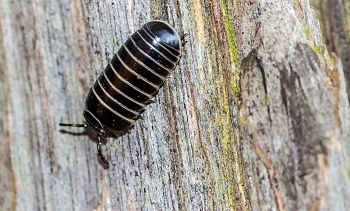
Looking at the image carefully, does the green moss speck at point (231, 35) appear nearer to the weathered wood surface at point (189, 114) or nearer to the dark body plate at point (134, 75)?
the weathered wood surface at point (189, 114)

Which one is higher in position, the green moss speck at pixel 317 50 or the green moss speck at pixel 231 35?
the green moss speck at pixel 231 35

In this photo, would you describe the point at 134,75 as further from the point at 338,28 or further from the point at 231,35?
the point at 338,28

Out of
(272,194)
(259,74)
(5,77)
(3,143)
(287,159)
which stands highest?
(5,77)

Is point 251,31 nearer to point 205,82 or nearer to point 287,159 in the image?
point 205,82

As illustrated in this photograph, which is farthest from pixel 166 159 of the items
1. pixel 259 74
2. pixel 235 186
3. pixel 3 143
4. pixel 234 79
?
pixel 3 143

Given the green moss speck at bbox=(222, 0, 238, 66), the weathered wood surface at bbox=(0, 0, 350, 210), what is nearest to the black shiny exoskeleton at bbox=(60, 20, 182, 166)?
the weathered wood surface at bbox=(0, 0, 350, 210)

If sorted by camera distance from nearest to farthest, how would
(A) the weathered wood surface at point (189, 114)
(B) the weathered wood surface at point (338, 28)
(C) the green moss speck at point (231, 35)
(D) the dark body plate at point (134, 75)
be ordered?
(A) the weathered wood surface at point (189, 114), (C) the green moss speck at point (231, 35), (B) the weathered wood surface at point (338, 28), (D) the dark body plate at point (134, 75)

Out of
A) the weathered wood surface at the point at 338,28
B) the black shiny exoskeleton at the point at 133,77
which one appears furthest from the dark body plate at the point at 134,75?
the weathered wood surface at the point at 338,28
